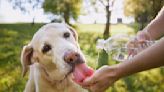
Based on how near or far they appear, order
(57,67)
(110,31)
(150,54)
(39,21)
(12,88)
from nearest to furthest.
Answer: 1. (150,54)
2. (57,67)
3. (12,88)
4. (39,21)
5. (110,31)

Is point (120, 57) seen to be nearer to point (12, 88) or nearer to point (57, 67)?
point (57, 67)

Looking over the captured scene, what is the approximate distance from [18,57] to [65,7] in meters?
0.83

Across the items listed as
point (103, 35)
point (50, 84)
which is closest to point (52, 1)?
point (103, 35)

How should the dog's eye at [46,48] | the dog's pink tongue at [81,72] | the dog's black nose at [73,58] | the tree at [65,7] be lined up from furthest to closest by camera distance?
1. the tree at [65,7]
2. the dog's eye at [46,48]
3. the dog's black nose at [73,58]
4. the dog's pink tongue at [81,72]

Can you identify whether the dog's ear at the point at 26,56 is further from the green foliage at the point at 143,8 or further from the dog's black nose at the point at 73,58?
the green foliage at the point at 143,8

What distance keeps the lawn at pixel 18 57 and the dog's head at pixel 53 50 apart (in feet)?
6.19

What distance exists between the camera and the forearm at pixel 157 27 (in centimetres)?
197

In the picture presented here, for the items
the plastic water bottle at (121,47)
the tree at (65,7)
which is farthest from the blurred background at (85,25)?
the plastic water bottle at (121,47)

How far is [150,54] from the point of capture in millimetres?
1411

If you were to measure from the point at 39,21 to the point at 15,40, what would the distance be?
0.40m

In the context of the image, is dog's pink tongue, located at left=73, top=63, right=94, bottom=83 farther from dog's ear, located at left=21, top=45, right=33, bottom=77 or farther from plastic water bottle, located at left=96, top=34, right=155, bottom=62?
dog's ear, located at left=21, top=45, right=33, bottom=77

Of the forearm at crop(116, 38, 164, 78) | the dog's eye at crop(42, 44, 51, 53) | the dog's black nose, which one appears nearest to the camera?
the forearm at crop(116, 38, 164, 78)

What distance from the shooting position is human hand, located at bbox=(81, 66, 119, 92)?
156 cm

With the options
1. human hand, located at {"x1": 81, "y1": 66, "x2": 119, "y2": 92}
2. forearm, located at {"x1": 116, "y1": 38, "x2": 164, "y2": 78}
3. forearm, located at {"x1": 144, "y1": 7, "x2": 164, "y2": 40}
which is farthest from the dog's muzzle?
forearm, located at {"x1": 116, "y1": 38, "x2": 164, "y2": 78}
